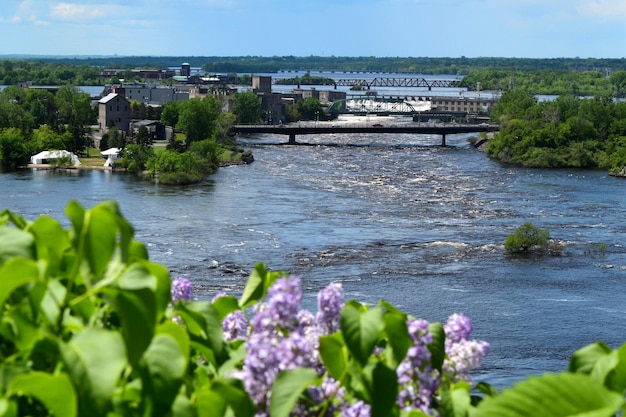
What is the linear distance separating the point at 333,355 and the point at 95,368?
54 cm

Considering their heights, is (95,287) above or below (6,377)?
above

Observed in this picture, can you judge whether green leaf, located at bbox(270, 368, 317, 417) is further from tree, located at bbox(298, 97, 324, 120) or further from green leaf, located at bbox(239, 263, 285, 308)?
tree, located at bbox(298, 97, 324, 120)

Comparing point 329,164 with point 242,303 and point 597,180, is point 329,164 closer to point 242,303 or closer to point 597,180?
point 597,180

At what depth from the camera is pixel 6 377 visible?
1565 mm

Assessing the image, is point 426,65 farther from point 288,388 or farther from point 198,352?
point 288,388

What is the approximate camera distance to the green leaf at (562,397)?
1.34 metres

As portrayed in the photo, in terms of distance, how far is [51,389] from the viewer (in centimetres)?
148

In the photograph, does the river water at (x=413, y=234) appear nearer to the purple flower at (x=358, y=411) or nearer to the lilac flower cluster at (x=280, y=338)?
the lilac flower cluster at (x=280, y=338)

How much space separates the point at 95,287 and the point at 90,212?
0.12 meters

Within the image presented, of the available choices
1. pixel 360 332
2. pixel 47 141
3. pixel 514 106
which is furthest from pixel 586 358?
pixel 514 106

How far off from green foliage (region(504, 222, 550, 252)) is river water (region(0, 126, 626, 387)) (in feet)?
0.84

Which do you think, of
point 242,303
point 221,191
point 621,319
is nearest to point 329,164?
point 221,191

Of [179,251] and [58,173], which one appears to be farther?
[58,173]

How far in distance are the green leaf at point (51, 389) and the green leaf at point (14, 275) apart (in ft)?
0.62
